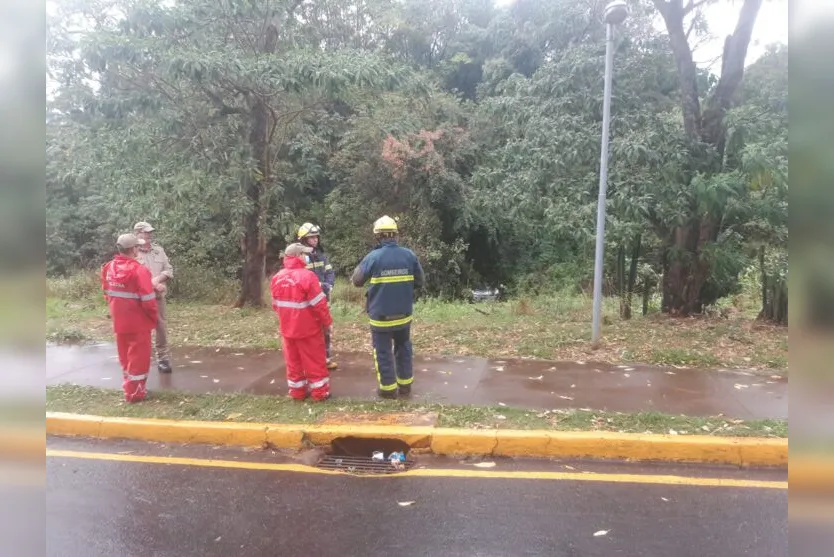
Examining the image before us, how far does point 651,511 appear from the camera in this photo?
3.77 metres

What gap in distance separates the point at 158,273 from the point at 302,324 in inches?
98.2

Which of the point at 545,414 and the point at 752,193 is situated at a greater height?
the point at 752,193

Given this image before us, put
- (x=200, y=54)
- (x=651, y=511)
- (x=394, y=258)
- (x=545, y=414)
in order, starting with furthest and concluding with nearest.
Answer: (x=200, y=54) < (x=394, y=258) < (x=545, y=414) < (x=651, y=511)

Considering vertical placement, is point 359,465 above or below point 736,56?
below

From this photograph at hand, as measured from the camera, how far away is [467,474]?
442 centimetres

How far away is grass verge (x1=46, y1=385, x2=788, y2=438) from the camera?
489 cm

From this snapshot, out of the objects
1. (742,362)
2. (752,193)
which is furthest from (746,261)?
(742,362)

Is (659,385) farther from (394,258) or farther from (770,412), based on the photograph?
(394,258)

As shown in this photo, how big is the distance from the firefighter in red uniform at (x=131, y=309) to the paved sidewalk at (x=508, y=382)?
0.49 meters

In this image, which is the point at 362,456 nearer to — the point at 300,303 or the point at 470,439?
the point at 470,439

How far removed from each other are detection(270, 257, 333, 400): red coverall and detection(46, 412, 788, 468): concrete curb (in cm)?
73

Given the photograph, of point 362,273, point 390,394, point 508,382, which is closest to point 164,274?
point 362,273

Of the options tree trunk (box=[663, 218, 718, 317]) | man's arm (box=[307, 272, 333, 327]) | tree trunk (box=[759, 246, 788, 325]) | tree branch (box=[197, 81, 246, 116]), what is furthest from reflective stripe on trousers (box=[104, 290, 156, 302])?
tree trunk (box=[759, 246, 788, 325])
